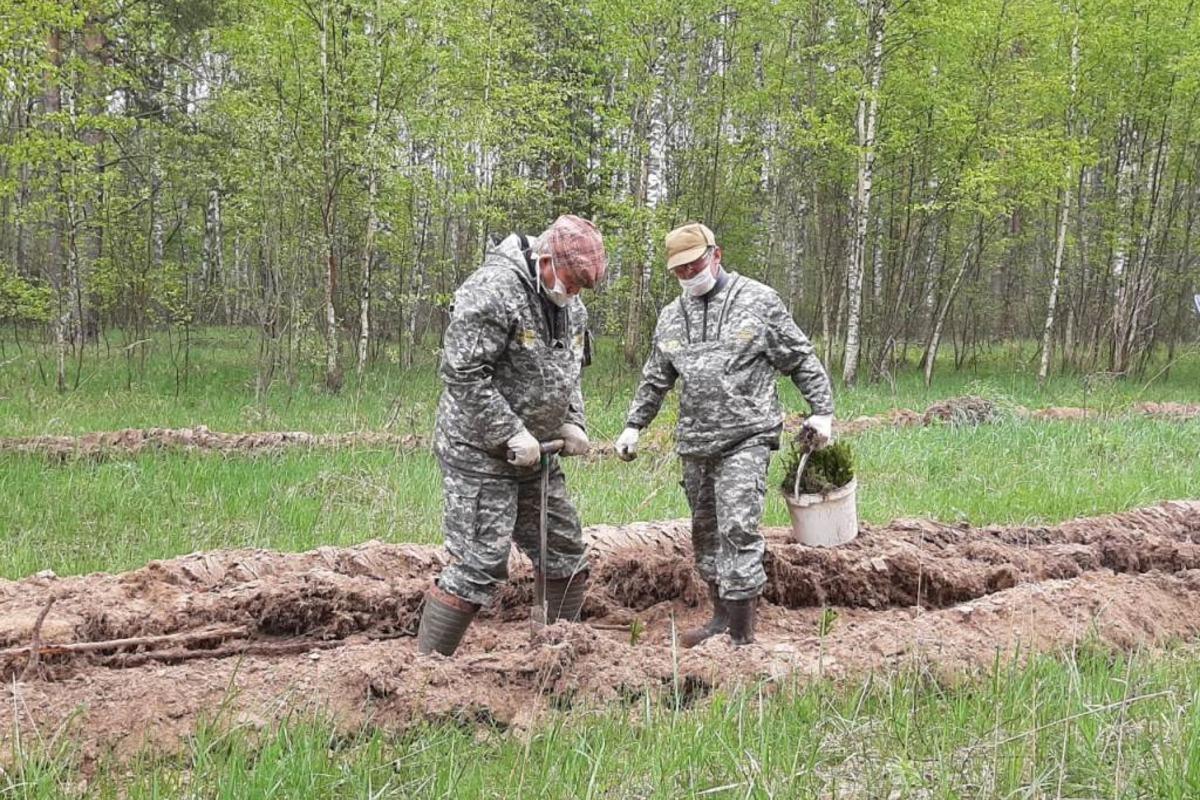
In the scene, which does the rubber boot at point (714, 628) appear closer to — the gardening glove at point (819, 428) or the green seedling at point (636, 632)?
the green seedling at point (636, 632)

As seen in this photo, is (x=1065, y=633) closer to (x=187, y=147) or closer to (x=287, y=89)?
(x=287, y=89)

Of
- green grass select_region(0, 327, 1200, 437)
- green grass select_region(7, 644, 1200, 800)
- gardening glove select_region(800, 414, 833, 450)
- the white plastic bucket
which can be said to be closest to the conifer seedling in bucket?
the white plastic bucket

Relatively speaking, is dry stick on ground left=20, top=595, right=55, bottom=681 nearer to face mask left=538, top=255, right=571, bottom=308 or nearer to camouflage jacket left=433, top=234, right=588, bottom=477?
camouflage jacket left=433, top=234, right=588, bottom=477

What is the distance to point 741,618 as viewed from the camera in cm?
439

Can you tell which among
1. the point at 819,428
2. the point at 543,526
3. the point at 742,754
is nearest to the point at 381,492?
the point at 543,526

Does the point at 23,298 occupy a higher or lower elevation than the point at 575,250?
lower

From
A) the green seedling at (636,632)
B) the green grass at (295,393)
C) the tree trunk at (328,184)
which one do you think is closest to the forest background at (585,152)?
the tree trunk at (328,184)

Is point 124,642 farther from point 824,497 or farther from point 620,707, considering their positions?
A: point 824,497

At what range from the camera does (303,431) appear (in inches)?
382

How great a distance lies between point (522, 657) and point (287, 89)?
12005 millimetres

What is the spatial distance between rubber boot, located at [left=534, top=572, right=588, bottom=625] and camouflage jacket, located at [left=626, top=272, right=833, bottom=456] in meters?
0.81

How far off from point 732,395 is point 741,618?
3.46 feet

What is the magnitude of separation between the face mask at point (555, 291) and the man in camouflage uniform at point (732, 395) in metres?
0.82

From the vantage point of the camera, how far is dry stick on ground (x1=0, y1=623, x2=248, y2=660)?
364cm
